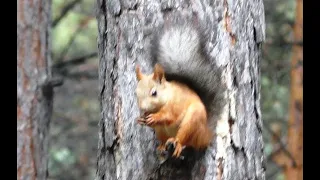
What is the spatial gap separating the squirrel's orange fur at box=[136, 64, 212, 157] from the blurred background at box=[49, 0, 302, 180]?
3662 millimetres

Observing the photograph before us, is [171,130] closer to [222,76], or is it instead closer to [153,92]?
[153,92]

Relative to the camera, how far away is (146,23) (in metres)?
2.68

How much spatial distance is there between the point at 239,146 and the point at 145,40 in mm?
515

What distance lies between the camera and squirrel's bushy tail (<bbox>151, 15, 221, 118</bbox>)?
2.47 meters

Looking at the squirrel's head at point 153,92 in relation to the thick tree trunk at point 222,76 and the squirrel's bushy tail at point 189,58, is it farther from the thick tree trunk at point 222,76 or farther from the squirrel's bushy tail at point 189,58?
the thick tree trunk at point 222,76

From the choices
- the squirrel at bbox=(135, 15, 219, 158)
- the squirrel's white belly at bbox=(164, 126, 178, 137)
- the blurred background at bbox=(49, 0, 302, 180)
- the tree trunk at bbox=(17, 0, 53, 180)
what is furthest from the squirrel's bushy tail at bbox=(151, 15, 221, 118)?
the blurred background at bbox=(49, 0, 302, 180)

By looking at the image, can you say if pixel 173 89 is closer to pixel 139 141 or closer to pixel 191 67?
pixel 191 67

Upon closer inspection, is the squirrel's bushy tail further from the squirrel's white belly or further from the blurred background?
the blurred background

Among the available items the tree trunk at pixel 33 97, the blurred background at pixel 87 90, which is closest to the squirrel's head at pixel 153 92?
the tree trunk at pixel 33 97

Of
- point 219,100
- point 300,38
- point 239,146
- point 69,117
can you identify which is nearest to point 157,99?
point 219,100

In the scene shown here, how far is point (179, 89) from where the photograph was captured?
2434mm

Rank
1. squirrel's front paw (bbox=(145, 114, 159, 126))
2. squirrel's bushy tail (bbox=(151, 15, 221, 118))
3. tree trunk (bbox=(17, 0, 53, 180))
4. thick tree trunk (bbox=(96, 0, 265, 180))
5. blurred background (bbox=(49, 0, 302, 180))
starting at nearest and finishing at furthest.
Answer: squirrel's front paw (bbox=(145, 114, 159, 126)) < squirrel's bushy tail (bbox=(151, 15, 221, 118)) < thick tree trunk (bbox=(96, 0, 265, 180)) < tree trunk (bbox=(17, 0, 53, 180)) < blurred background (bbox=(49, 0, 302, 180))

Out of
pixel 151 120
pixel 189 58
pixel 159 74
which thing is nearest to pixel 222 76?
pixel 189 58

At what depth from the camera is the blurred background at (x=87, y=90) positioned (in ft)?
21.9
